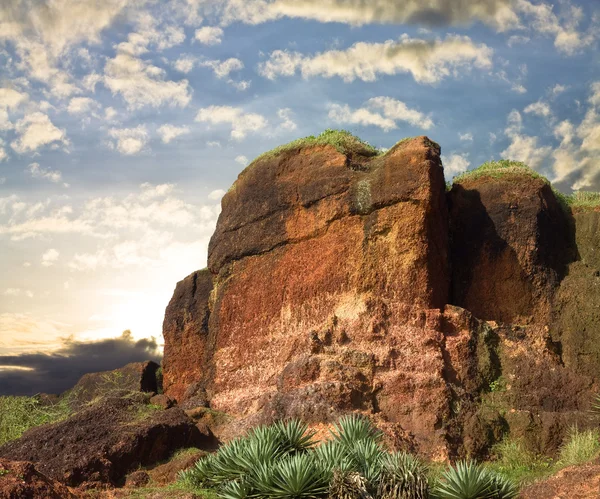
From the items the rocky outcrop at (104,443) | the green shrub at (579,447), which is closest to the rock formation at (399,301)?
the green shrub at (579,447)

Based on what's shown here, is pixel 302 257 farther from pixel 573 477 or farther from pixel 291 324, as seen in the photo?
pixel 573 477

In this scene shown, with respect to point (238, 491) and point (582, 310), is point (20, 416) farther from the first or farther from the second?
point (582, 310)

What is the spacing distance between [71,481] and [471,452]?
9.85m

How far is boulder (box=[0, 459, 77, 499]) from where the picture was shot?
13.2m

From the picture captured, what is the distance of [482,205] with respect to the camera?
23922 millimetres

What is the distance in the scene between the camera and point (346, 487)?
12.4 metres

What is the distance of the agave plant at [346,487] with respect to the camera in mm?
12352

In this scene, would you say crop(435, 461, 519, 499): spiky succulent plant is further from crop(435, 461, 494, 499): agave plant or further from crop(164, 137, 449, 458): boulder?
crop(164, 137, 449, 458): boulder

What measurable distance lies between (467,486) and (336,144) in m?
14.0

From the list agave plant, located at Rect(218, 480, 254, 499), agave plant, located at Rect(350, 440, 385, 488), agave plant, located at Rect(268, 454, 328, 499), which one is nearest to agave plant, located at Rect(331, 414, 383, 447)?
agave plant, located at Rect(350, 440, 385, 488)

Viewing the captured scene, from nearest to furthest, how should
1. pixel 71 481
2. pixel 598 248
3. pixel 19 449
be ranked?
pixel 71 481 < pixel 19 449 < pixel 598 248

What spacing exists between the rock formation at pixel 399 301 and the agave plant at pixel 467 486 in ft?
16.1

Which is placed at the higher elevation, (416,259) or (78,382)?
(416,259)

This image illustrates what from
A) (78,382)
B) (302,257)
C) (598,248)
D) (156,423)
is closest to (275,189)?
(302,257)
